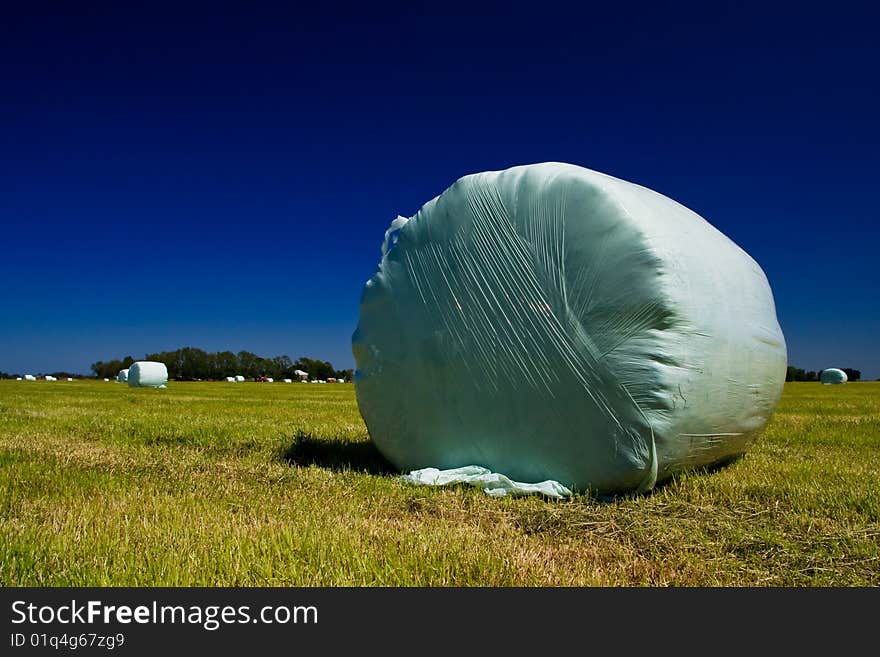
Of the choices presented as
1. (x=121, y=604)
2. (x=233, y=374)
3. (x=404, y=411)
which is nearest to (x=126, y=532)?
(x=121, y=604)

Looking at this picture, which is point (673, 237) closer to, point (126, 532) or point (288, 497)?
point (288, 497)

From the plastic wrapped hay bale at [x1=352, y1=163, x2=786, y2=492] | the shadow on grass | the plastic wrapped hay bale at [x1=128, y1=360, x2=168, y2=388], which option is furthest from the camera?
the plastic wrapped hay bale at [x1=128, y1=360, x2=168, y2=388]

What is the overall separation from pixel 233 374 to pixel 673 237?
81.3 meters

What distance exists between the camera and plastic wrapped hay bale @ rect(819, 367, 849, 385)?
43375 millimetres

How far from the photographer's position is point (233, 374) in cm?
7988

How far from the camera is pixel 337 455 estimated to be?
6.04 m

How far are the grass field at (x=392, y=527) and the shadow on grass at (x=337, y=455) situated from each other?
0.05 m

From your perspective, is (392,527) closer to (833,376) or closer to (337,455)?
(337,455)

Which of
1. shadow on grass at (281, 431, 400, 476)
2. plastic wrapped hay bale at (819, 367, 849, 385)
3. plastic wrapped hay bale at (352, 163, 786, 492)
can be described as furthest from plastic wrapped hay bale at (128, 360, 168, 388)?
plastic wrapped hay bale at (819, 367, 849, 385)

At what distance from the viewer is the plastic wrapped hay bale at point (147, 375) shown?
3162 cm

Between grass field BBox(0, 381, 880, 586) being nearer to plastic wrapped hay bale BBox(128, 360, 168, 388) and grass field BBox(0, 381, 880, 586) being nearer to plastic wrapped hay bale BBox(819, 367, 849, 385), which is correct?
plastic wrapped hay bale BBox(128, 360, 168, 388)

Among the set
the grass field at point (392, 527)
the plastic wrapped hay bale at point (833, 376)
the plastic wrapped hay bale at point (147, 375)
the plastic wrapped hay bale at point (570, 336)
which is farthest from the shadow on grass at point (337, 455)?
the plastic wrapped hay bale at point (833, 376)

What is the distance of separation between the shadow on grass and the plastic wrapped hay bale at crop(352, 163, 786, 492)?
11.0 inches

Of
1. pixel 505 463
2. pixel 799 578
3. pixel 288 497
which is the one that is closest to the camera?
pixel 799 578
